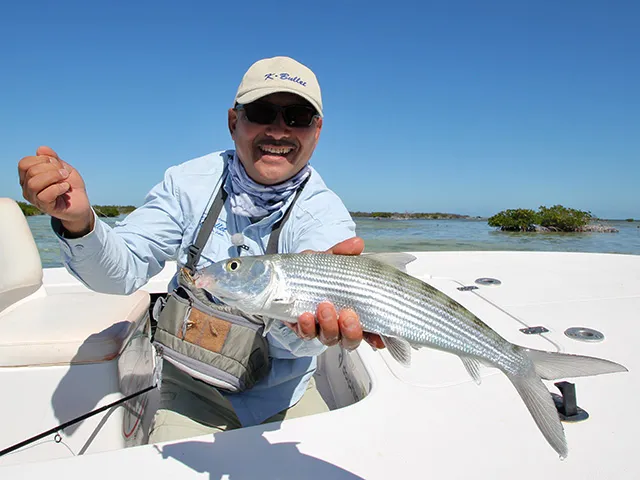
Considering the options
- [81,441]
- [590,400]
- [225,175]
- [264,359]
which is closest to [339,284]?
[264,359]

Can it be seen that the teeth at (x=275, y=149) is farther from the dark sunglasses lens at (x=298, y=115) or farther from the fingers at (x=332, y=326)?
the fingers at (x=332, y=326)

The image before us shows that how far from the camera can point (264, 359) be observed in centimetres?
267

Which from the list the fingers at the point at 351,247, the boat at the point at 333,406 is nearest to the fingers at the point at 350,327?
the fingers at the point at 351,247

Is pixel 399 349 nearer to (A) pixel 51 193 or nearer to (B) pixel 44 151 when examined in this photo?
(A) pixel 51 193

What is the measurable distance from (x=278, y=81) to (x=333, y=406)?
9.45 ft

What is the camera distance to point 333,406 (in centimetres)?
383

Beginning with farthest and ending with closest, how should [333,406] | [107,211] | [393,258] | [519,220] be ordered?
[519,220]
[107,211]
[333,406]
[393,258]

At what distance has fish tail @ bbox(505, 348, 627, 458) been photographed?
5.67 feet

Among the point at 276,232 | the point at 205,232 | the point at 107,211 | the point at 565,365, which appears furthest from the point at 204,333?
the point at 107,211

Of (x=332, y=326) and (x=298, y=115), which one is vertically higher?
(x=298, y=115)

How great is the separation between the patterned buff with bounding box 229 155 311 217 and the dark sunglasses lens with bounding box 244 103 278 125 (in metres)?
0.38

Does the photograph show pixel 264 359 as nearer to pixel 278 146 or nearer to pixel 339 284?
pixel 339 284

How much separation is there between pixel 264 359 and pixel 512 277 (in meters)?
3.97

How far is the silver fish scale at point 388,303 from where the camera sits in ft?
6.73
